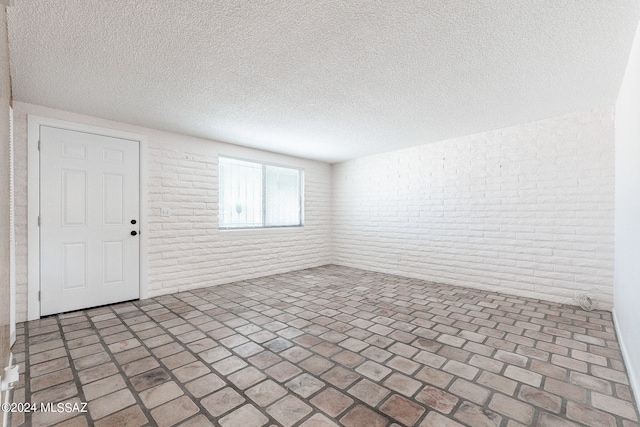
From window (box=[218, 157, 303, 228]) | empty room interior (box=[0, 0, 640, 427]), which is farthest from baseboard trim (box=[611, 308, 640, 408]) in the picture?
window (box=[218, 157, 303, 228])

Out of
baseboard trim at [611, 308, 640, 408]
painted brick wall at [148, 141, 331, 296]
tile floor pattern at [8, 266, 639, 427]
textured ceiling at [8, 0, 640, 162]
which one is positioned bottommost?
tile floor pattern at [8, 266, 639, 427]

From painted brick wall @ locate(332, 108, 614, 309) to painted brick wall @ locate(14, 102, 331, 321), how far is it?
2.15 metres

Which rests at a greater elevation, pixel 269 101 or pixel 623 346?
pixel 269 101

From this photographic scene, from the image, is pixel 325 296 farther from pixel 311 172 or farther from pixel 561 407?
pixel 311 172

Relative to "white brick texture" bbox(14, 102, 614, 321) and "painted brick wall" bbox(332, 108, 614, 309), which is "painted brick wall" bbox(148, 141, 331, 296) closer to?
"white brick texture" bbox(14, 102, 614, 321)

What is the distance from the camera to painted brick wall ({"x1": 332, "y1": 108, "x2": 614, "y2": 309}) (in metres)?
3.30

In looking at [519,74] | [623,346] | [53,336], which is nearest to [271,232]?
[53,336]

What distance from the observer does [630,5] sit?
1648mm

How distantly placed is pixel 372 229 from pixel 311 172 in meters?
1.71

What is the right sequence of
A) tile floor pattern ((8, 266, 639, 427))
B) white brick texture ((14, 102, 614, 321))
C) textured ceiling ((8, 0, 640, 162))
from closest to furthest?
tile floor pattern ((8, 266, 639, 427)) → textured ceiling ((8, 0, 640, 162)) → white brick texture ((14, 102, 614, 321))

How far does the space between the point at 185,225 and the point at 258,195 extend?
1417mm

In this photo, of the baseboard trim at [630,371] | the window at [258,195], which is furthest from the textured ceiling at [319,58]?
the baseboard trim at [630,371]

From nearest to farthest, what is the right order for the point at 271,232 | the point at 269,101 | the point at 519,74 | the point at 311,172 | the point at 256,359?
the point at 256,359 → the point at 519,74 → the point at 269,101 → the point at 271,232 → the point at 311,172

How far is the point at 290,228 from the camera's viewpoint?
557 cm
